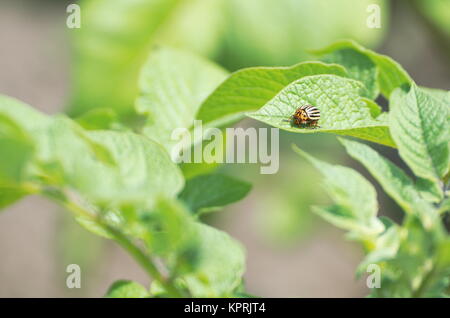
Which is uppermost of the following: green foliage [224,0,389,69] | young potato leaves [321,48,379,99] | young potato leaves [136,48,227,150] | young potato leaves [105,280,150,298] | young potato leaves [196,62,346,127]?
green foliage [224,0,389,69]

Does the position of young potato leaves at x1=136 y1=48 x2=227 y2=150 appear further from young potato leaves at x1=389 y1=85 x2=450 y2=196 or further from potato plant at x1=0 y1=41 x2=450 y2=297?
young potato leaves at x1=389 y1=85 x2=450 y2=196

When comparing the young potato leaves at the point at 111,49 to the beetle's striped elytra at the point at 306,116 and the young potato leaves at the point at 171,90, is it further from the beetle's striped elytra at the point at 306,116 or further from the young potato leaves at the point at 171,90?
the beetle's striped elytra at the point at 306,116

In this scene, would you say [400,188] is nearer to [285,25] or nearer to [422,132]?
[422,132]

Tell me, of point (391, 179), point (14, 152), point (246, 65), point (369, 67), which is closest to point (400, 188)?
point (391, 179)

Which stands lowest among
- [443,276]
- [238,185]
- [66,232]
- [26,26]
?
[443,276]

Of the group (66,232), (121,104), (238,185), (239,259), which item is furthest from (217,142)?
(66,232)

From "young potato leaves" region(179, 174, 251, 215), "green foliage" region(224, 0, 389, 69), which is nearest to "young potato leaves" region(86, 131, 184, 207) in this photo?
"young potato leaves" region(179, 174, 251, 215)

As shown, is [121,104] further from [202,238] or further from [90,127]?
[202,238]
